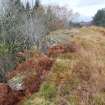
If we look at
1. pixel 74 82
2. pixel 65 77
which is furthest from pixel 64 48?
pixel 74 82

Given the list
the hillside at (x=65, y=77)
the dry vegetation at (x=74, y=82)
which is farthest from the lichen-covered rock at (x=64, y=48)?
the dry vegetation at (x=74, y=82)

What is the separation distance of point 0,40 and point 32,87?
9371 millimetres

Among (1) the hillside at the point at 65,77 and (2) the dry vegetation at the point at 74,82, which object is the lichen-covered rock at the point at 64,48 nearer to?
(1) the hillside at the point at 65,77

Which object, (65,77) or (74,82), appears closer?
(74,82)

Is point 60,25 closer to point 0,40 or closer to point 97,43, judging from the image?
point 0,40

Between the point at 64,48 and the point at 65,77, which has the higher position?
the point at 64,48

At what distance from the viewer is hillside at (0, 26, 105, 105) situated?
964cm

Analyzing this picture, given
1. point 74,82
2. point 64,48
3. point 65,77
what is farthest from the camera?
point 64,48

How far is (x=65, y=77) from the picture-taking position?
10703 millimetres

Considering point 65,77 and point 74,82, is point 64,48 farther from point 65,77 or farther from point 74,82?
point 74,82

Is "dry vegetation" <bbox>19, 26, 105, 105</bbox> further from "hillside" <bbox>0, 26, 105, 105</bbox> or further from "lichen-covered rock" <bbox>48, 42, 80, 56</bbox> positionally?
"lichen-covered rock" <bbox>48, 42, 80, 56</bbox>

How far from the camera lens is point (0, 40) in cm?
1995

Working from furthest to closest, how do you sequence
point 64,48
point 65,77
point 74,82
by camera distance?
point 64,48, point 65,77, point 74,82

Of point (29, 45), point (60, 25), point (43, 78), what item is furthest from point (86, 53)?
point (60, 25)
